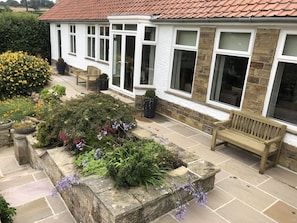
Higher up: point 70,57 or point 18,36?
point 18,36

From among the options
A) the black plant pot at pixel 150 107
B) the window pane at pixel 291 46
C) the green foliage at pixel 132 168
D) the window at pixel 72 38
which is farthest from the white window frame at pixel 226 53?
the window at pixel 72 38

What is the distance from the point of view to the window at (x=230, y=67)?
527 cm

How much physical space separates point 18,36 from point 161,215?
53.8ft

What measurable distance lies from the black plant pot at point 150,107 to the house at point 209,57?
371mm

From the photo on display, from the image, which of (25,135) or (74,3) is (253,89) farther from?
(74,3)

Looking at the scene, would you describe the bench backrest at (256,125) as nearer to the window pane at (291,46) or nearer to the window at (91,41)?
the window pane at (291,46)

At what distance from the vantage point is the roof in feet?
15.2

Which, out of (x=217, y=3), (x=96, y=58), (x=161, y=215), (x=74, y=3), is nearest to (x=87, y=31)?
(x=96, y=58)

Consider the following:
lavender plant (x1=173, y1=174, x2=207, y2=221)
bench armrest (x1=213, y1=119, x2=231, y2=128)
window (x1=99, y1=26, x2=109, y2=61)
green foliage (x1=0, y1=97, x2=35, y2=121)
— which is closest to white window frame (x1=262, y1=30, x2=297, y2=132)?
bench armrest (x1=213, y1=119, x2=231, y2=128)

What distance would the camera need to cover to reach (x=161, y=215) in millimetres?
2928

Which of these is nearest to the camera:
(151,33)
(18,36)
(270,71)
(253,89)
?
(270,71)

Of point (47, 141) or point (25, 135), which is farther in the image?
point (25, 135)

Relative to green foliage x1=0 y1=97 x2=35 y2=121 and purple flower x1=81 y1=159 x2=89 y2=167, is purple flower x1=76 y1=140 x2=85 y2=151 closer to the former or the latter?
purple flower x1=81 y1=159 x2=89 y2=167

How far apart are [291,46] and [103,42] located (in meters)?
7.92
